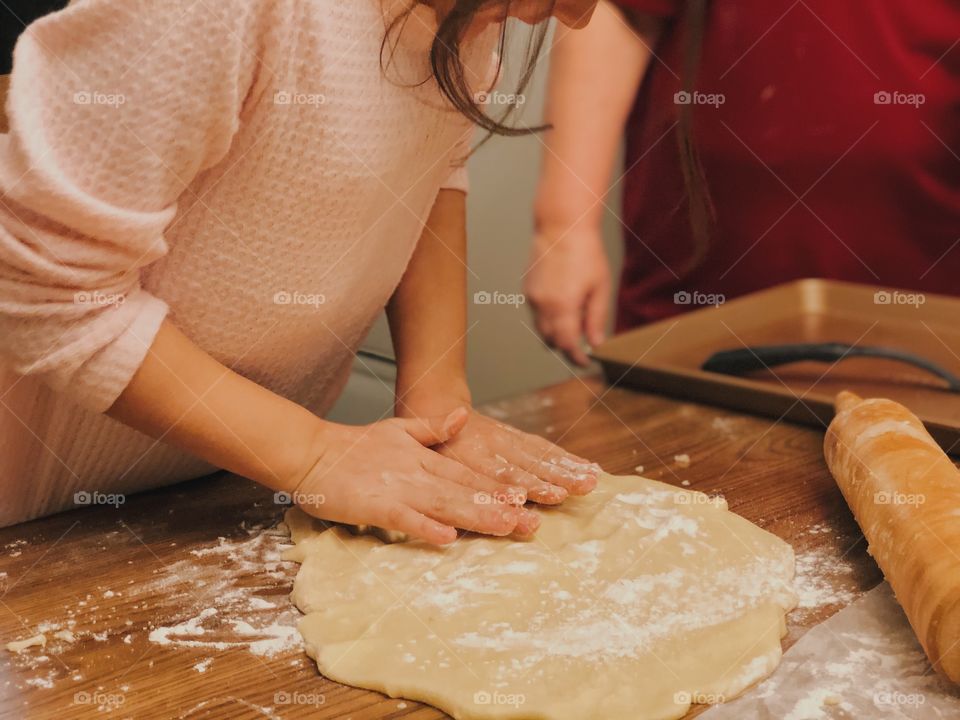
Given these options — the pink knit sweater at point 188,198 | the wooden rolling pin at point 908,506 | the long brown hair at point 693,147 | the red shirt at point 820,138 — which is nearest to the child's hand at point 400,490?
the pink knit sweater at point 188,198

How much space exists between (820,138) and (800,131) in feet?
0.12

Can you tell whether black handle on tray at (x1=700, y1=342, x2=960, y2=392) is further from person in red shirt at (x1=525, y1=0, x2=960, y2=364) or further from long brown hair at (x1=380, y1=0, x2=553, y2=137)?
long brown hair at (x1=380, y1=0, x2=553, y2=137)

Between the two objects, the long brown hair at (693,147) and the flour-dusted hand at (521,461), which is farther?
the long brown hair at (693,147)

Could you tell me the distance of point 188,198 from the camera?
888 millimetres

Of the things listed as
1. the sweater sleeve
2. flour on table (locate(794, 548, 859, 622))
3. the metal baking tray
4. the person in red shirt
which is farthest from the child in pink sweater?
the person in red shirt

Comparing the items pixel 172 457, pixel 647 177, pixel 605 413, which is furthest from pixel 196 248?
pixel 647 177

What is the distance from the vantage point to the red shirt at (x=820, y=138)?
5.49 ft

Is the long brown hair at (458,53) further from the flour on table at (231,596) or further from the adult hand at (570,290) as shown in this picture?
the flour on table at (231,596)

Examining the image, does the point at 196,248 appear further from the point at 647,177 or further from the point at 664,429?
the point at 647,177

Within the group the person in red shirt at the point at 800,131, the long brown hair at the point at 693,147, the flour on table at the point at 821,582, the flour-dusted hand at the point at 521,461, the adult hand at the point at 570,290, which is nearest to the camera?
the flour on table at the point at 821,582

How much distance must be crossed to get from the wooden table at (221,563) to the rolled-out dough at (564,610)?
0.03 metres

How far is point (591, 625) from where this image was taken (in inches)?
30.1

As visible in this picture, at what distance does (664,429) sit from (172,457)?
0.58 m

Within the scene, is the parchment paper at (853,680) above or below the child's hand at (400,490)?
below
